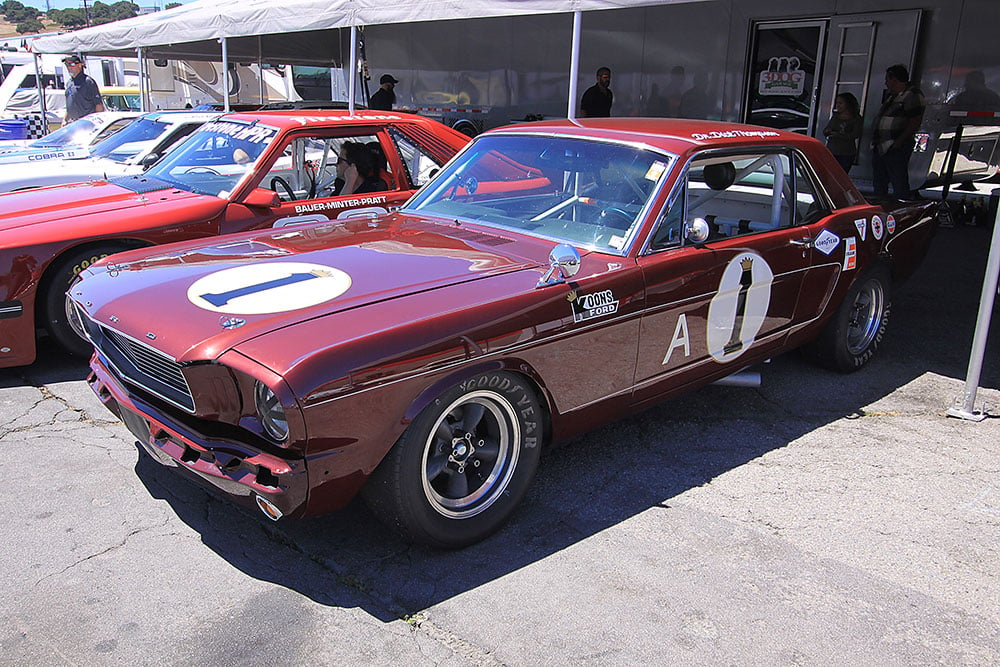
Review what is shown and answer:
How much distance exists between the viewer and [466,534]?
3123 millimetres

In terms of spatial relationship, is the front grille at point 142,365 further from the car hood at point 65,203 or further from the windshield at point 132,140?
the windshield at point 132,140

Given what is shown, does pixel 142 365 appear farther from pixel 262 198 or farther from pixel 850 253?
pixel 850 253

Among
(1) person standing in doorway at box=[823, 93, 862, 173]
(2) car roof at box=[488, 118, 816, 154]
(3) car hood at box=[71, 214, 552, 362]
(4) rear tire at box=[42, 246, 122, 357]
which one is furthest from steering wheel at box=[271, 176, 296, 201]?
(1) person standing in doorway at box=[823, 93, 862, 173]

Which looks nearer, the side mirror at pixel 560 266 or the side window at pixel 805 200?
the side mirror at pixel 560 266

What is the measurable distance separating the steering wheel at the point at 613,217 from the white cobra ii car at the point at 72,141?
24.4 feet

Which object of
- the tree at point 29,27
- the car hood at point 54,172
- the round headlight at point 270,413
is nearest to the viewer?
the round headlight at point 270,413

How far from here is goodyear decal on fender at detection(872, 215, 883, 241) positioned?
4.91 m

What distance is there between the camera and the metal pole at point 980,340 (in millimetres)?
4441

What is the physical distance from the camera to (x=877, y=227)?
4938mm

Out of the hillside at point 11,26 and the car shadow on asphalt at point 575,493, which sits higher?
the hillside at point 11,26

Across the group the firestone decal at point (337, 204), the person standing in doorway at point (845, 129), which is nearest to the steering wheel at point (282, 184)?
the firestone decal at point (337, 204)

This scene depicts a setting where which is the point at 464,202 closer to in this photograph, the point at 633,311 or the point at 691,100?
the point at 633,311

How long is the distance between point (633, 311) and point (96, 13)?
110120mm

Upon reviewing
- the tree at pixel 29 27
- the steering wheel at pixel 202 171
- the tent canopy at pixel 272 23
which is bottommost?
the steering wheel at pixel 202 171
